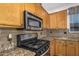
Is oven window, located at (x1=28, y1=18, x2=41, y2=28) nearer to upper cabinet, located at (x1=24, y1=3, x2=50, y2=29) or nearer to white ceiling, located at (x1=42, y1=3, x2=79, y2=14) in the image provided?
upper cabinet, located at (x1=24, y1=3, x2=50, y2=29)

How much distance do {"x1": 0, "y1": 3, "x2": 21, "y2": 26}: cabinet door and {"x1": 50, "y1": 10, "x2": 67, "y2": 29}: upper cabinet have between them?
0.32 m

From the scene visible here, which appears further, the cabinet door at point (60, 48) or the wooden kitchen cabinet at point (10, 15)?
the cabinet door at point (60, 48)

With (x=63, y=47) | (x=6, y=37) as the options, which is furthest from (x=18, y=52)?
(x=63, y=47)

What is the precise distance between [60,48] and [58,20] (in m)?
0.27

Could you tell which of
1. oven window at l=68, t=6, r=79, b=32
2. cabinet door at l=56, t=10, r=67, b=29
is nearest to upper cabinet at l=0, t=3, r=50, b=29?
cabinet door at l=56, t=10, r=67, b=29

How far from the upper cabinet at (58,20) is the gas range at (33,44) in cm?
18

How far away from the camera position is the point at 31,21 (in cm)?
128

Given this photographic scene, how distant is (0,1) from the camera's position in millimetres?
1115

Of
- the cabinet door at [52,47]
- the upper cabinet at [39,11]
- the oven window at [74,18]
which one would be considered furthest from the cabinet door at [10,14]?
the oven window at [74,18]

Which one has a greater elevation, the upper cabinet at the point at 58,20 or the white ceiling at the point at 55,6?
the white ceiling at the point at 55,6

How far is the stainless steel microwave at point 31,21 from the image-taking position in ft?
4.05

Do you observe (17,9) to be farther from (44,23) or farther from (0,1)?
(44,23)

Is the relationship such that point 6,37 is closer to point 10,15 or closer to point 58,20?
point 10,15

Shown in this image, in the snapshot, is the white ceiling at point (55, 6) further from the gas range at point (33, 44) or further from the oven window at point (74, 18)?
the gas range at point (33, 44)
